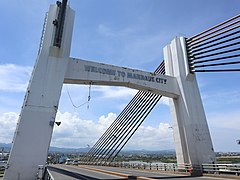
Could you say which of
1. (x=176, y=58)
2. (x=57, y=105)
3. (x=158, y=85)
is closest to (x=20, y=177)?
(x=57, y=105)

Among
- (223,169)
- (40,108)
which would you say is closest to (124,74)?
(40,108)

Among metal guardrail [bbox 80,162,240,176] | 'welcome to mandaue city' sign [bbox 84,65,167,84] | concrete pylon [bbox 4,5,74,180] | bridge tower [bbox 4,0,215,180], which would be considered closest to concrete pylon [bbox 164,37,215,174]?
bridge tower [bbox 4,0,215,180]

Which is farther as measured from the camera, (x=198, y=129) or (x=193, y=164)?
→ (x=198, y=129)

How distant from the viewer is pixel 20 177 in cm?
1267

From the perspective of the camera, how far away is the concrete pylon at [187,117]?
1833cm

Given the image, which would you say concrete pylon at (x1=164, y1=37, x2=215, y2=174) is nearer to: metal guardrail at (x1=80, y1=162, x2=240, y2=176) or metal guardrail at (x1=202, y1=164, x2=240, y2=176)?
metal guardrail at (x1=80, y1=162, x2=240, y2=176)

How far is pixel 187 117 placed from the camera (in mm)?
19000

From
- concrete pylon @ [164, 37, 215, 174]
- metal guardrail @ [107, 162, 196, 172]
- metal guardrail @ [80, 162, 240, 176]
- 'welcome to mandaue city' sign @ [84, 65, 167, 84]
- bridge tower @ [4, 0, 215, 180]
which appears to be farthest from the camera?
concrete pylon @ [164, 37, 215, 174]

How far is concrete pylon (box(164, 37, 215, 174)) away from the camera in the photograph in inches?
722

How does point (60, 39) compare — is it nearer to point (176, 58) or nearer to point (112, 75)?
point (112, 75)

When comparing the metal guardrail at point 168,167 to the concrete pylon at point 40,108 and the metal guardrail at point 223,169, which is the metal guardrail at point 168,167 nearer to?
the metal guardrail at point 223,169

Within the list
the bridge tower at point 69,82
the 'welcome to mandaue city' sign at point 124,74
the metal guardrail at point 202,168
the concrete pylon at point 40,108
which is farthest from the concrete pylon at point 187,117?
the concrete pylon at point 40,108

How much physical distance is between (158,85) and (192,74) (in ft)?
11.0

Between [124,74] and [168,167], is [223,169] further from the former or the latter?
[124,74]
